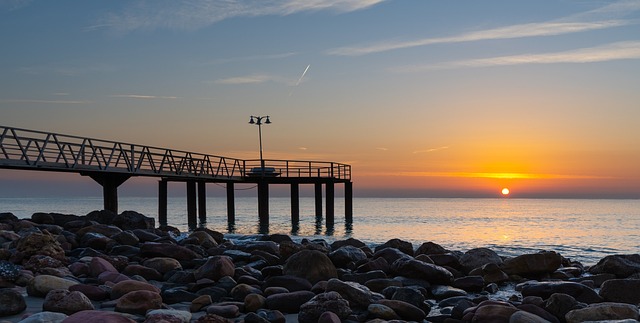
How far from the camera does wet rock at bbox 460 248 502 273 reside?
13.9 metres

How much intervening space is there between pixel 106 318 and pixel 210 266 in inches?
172

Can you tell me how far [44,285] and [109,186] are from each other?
70.0 ft

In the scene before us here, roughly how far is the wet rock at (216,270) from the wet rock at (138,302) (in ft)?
7.74

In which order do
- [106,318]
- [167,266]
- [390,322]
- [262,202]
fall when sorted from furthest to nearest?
1. [262,202]
2. [167,266]
3. [390,322]
4. [106,318]

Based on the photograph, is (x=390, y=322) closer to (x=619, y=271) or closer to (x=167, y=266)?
(x=167, y=266)

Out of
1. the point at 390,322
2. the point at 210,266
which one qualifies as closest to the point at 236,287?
the point at 210,266

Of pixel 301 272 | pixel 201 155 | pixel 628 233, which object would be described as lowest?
pixel 628 233

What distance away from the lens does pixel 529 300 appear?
1008 cm

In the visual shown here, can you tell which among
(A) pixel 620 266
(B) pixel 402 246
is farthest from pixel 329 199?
(A) pixel 620 266

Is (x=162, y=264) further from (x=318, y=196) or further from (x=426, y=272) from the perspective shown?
(x=318, y=196)

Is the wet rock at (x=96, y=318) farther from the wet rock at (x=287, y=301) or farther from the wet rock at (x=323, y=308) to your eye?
the wet rock at (x=287, y=301)

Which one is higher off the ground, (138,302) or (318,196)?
(318,196)

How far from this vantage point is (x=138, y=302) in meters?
8.58

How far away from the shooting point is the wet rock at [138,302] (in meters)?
8.47
